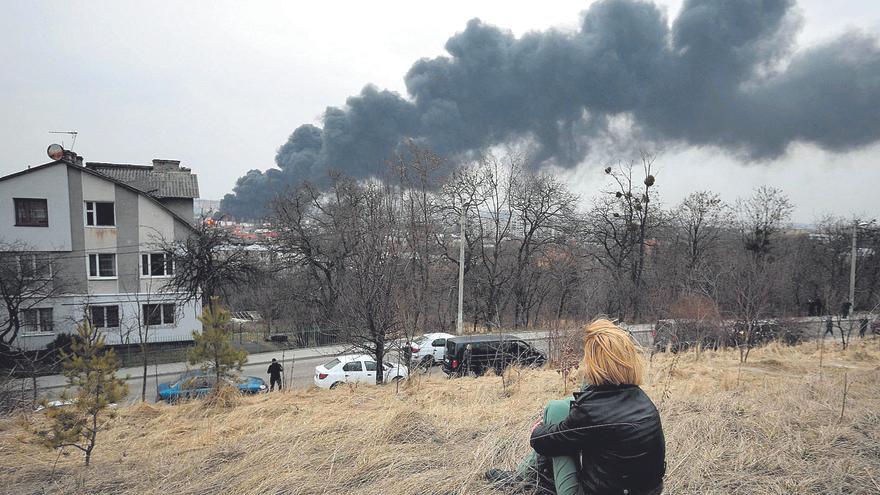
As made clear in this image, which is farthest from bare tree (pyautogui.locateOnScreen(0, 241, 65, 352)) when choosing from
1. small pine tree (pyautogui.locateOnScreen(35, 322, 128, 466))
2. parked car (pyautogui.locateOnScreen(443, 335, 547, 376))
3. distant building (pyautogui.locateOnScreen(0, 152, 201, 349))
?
small pine tree (pyautogui.locateOnScreen(35, 322, 128, 466))

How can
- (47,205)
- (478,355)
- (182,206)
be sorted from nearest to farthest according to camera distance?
(478,355)
(47,205)
(182,206)

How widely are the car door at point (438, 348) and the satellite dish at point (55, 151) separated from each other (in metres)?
22.8

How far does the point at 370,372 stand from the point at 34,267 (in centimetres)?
1675

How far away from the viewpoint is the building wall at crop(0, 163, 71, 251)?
875 inches

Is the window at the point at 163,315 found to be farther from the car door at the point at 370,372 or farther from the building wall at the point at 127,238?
the car door at the point at 370,372

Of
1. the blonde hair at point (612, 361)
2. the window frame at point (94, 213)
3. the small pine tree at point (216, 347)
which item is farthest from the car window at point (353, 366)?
the window frame at point (94, 213)

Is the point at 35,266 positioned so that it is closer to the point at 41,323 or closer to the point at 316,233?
the point at 41,323

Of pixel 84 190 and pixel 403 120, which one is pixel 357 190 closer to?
pixel 84 190

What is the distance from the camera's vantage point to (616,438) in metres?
2.29

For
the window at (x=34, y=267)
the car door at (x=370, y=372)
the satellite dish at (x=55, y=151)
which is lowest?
the car door at (x=370, y=372)

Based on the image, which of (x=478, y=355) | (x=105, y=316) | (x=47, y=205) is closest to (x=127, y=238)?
(x=47, y=205)

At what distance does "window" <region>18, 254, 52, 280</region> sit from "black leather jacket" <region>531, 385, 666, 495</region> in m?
24.4

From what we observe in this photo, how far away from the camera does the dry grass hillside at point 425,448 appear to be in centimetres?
391

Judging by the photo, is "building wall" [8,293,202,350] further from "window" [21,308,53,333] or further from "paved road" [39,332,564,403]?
"paved road" [39,332,564,403]
